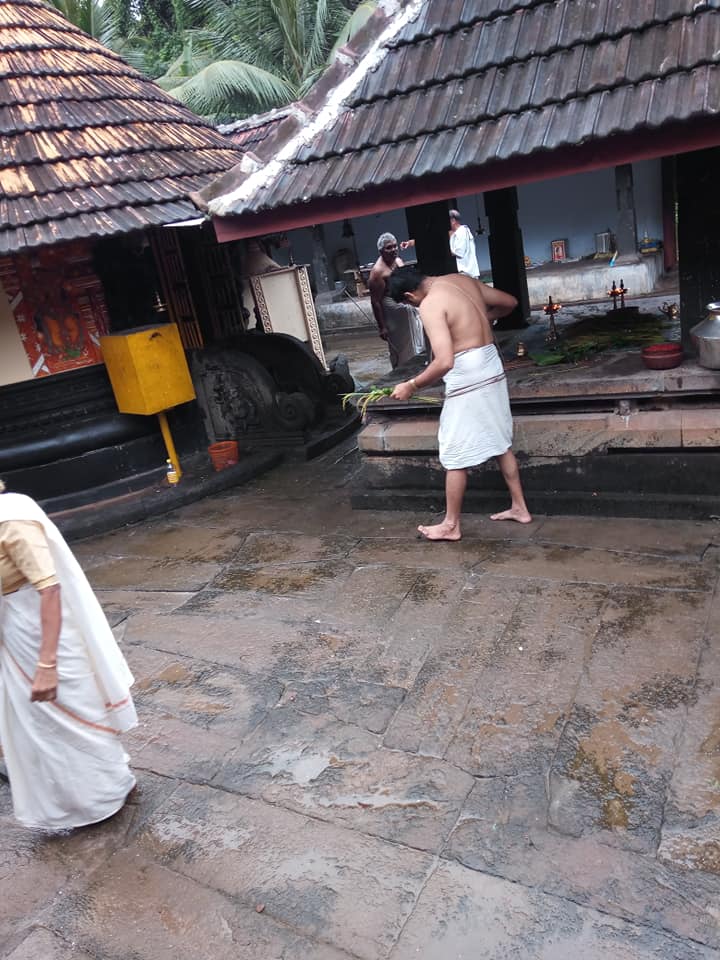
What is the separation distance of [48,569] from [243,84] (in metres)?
16.9

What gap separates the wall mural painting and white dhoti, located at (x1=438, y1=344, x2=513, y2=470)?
3929mm

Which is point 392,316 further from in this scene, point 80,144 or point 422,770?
point 422,770

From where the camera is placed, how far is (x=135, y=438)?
745cm

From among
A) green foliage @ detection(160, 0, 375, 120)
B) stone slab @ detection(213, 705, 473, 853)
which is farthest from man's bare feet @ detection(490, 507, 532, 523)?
green foliage @ detection(160, 0, 375, 120)

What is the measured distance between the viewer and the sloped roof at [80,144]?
20.1ft

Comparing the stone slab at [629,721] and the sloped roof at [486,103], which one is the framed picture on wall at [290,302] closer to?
the sloped roof at [486,103]

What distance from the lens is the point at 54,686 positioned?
2910 millimetres

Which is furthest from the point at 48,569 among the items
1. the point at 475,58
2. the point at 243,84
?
the point at 243,84

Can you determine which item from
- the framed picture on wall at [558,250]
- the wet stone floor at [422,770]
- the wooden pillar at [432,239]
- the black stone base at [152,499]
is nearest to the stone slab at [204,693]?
the wet stone floor at [422,770]

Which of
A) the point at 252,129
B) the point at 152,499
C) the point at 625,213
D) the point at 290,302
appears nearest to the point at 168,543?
the point at 152,499

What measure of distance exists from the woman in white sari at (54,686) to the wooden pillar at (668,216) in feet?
45.4

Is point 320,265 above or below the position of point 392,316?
above

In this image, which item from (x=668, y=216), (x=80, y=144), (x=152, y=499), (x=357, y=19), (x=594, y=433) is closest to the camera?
(x=594, y=433)

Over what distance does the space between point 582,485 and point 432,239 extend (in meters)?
2.64
